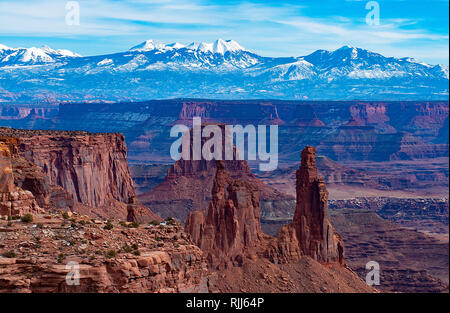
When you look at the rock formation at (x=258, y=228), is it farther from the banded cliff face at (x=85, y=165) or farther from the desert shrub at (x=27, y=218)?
the desert shrub at (x=27, y=218)

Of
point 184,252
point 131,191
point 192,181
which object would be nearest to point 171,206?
point 192,181

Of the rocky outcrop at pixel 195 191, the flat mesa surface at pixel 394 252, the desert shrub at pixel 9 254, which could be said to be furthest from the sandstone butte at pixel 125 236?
the rocky outcrop at pixel 195 191

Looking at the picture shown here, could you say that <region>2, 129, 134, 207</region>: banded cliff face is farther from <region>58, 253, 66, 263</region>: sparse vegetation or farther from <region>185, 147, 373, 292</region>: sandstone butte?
<region>58, 253, 66, 263</region>: sparse vegetation

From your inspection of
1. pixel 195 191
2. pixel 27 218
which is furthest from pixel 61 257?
pixel 195 191
